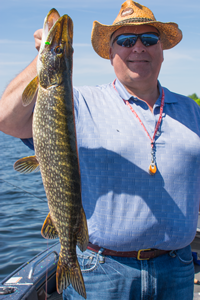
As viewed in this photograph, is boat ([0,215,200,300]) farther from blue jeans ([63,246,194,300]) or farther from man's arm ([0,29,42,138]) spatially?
man's arm ([0,29,42,138])

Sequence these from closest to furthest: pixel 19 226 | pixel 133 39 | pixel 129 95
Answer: pixel 129 95
pixel 133 39
pixel 19 226

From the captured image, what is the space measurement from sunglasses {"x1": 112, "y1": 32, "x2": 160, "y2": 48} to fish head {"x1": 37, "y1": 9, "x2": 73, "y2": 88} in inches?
40.8

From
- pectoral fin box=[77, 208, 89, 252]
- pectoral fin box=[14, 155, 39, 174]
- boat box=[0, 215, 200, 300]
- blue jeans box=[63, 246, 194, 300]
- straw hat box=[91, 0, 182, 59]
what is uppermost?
straw hat box=[91, 0, 182, 59]

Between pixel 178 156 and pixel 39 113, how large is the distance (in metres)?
1.28

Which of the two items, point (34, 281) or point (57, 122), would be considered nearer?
point (57, 122)

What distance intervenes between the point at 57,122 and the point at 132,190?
89cm

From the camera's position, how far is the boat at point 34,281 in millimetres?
3520

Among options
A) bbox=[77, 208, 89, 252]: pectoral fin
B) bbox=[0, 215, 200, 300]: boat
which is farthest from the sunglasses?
bbox=[0, 215, 200, 300]: boat

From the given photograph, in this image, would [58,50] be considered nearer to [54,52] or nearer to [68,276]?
[54,52]

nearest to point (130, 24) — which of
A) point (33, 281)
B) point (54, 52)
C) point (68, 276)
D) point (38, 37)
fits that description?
point (38, 37)

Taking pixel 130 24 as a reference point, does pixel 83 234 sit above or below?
below

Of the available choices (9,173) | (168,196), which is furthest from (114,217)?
(9,173)

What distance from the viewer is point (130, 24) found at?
2.80m

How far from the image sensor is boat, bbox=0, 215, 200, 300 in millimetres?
3520
